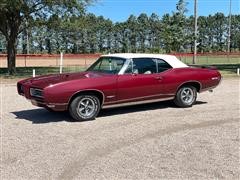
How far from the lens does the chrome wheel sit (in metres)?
10.7

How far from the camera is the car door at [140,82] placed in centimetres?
950

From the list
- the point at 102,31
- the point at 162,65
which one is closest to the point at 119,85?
the point at 162,65

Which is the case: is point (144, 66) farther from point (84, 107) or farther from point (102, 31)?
point (102, 31)

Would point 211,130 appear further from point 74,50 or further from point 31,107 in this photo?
point 74,50

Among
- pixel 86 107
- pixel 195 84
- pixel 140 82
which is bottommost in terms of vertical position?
pixel 86 107

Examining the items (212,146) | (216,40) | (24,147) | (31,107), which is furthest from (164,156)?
(216,40)

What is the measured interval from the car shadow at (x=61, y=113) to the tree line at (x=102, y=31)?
609 inches

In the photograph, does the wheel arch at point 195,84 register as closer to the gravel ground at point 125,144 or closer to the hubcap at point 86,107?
the gravel ground at point 125,144

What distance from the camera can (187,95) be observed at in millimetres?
10836

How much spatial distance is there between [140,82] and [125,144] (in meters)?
2.93

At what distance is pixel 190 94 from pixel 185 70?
64cm

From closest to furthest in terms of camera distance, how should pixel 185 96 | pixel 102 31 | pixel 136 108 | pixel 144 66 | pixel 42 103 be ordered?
pixel 42 103
pixel 144 66
pixel 136 108
pixel 185 96
pixel 102 31

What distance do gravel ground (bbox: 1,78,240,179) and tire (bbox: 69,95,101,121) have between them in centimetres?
17

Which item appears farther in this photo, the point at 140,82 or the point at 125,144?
Result: the point at 140,82
